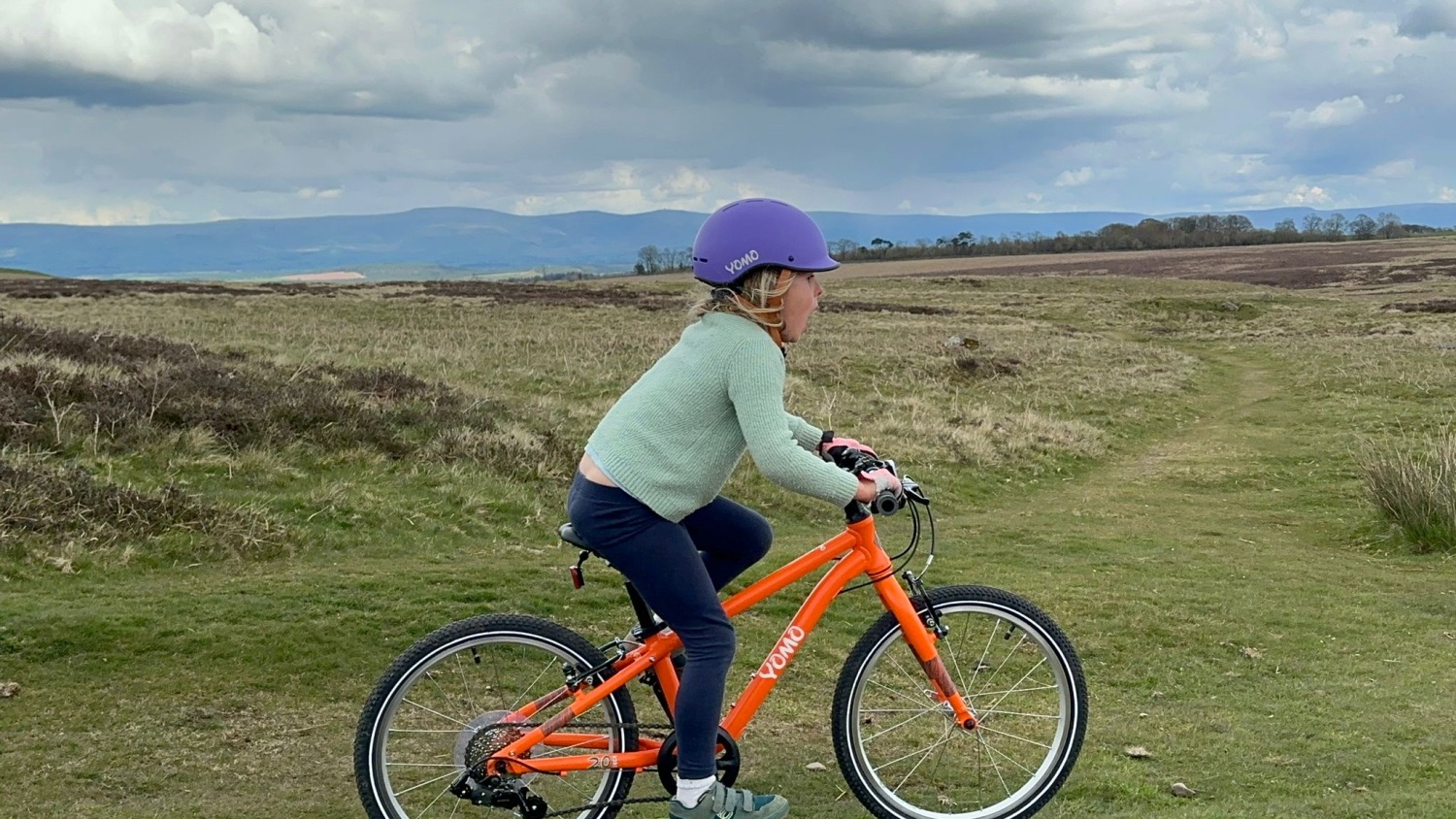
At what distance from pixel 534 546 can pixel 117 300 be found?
40.0 m

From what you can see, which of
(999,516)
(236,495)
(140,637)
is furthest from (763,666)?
(999,516)

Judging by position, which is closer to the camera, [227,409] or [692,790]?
[692,790]

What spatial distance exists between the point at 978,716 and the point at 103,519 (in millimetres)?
7331

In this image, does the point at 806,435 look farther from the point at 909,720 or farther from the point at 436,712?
the point at 436,712

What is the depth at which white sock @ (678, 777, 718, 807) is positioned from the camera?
4.15 metres

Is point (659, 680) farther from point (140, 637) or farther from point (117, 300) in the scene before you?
point (117, 300)

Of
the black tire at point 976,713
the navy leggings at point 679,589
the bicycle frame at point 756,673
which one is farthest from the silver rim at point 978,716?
the navy leggings at point 679,589

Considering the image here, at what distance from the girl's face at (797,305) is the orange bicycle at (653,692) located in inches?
25.1

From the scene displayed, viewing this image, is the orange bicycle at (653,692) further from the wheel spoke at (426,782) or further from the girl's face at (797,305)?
the girl's face at (797,305)

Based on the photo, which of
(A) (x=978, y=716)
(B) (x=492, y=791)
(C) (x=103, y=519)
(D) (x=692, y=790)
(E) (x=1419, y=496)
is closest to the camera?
(D) (x=692, y=790)

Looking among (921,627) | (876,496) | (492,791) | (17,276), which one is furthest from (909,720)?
(17,276)

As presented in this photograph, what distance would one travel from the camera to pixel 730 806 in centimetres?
421

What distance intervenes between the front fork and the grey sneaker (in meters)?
0.82

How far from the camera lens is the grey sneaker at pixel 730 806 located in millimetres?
4164
